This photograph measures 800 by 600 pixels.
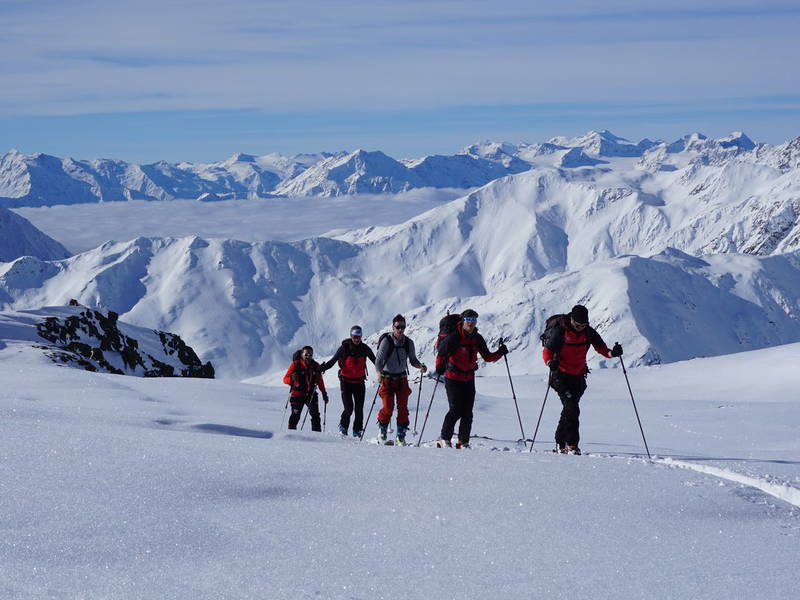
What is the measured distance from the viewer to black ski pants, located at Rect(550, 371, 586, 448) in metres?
12.0

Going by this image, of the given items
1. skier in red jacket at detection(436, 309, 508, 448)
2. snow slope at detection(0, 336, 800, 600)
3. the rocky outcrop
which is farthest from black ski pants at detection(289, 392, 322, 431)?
the rocky outcrop

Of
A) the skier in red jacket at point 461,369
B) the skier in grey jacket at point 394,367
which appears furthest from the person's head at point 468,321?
the skier in grey jacket at point 394,367

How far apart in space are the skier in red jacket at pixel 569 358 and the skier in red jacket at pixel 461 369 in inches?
37.6

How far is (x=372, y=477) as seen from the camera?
7.94 meters

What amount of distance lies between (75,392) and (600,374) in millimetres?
20845

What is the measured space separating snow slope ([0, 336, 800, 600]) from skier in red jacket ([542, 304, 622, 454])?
1.67 meters

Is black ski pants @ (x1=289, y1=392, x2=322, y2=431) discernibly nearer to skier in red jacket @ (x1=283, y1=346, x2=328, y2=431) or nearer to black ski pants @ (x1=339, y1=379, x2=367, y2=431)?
skier in red jacket @ (x1=283, y1=346, x2=328, y2=431)

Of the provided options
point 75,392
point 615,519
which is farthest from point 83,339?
point 615,519

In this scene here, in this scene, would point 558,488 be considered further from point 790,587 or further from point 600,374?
Answer: point 600,374

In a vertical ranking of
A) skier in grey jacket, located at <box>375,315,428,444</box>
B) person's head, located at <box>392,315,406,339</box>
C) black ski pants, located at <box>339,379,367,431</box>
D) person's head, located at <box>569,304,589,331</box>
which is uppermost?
person's head, located at <box>569,304,589,331</box>

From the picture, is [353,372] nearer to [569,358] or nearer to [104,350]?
[569,358]

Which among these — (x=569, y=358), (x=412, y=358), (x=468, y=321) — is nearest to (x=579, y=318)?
(x=569, y=358)

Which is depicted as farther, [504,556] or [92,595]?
[504,556]

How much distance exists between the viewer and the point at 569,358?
39.2ft
